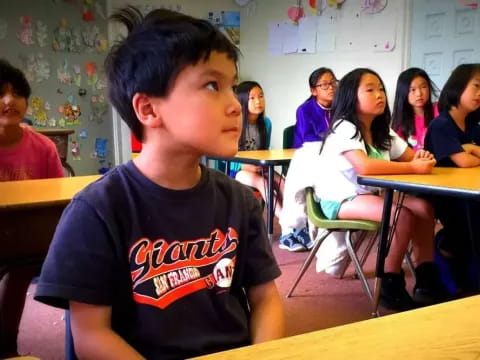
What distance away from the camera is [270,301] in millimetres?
967

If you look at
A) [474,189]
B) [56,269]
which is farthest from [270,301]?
[474,189]

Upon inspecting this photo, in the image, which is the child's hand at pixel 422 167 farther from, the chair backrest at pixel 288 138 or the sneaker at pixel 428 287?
the chair backrest at pixel 288 138

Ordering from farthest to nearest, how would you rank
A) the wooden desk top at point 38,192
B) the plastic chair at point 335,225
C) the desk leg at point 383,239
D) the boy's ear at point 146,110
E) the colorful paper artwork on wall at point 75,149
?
the colorful paper artwork on wall at point 75,149 < the plastic chair at point 335,225 < the desk leg at point 383,239 < the wooden desk top at point 38,192 < the boy's ear at point 146,110

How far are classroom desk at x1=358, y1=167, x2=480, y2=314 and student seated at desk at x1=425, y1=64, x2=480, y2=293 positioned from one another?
0.18 metres

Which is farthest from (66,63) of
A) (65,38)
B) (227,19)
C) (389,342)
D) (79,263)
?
(389,342)

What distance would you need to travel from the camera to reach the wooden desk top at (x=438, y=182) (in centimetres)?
162

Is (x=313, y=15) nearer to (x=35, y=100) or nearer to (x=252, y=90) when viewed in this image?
(x=252, y=90)

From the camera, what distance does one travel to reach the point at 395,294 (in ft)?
7.70

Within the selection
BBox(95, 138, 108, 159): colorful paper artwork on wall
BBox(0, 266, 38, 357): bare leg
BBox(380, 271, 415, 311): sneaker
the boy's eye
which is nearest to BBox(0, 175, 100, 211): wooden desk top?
BBox(0, 266, 38, 357): bare leg

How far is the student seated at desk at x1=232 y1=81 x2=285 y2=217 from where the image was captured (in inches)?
152

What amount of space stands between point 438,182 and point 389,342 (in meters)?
1.33

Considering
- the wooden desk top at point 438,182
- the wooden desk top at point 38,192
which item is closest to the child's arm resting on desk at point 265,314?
the wooden desk top at point 38,192

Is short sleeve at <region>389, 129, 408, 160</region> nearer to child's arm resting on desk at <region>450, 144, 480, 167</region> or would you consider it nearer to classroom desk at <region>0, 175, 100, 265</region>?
child's arm resting on desk at <region>450, 144, 480, 167</region>

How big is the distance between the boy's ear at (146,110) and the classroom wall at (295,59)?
4339mm
